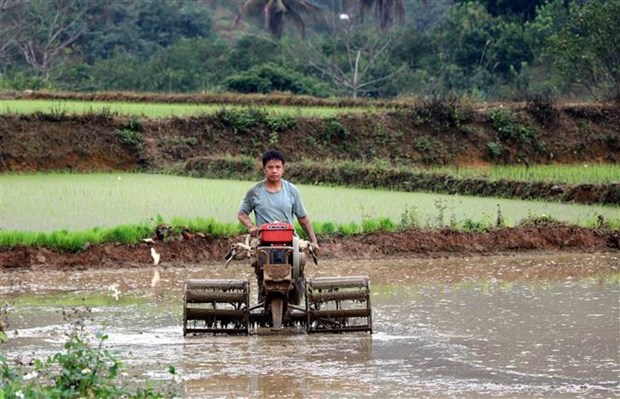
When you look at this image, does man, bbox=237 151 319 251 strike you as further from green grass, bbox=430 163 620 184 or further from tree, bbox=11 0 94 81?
tree, bbox=11 0 94 81

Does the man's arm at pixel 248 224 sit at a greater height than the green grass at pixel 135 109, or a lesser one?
lesser

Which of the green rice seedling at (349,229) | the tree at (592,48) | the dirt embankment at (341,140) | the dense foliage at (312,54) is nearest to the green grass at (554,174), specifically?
the dirt embankment at (341,140)

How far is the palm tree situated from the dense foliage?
0.05 m

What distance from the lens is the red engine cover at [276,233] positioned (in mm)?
10062

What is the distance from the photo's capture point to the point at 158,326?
11250mm

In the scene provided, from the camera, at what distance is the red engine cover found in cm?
1006

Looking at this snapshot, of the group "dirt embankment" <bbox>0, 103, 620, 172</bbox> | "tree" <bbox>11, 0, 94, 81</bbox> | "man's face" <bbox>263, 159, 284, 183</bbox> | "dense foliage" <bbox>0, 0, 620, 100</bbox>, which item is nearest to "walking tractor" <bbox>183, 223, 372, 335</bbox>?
"man's face" <bbox>263, 159, 284, 183</bbox>

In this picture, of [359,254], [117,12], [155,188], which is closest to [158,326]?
[359,254]

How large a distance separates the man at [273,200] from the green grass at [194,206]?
505 centimetres

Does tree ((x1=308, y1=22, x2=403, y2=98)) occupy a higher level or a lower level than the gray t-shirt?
higher

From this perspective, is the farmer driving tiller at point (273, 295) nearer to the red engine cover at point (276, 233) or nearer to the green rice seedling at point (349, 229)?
the red engine cover at point (276, 233)

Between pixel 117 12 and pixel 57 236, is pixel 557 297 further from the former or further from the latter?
pixel 117 12

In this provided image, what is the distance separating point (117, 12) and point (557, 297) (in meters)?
36.3

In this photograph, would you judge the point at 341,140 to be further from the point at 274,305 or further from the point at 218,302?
the point at 274,305
